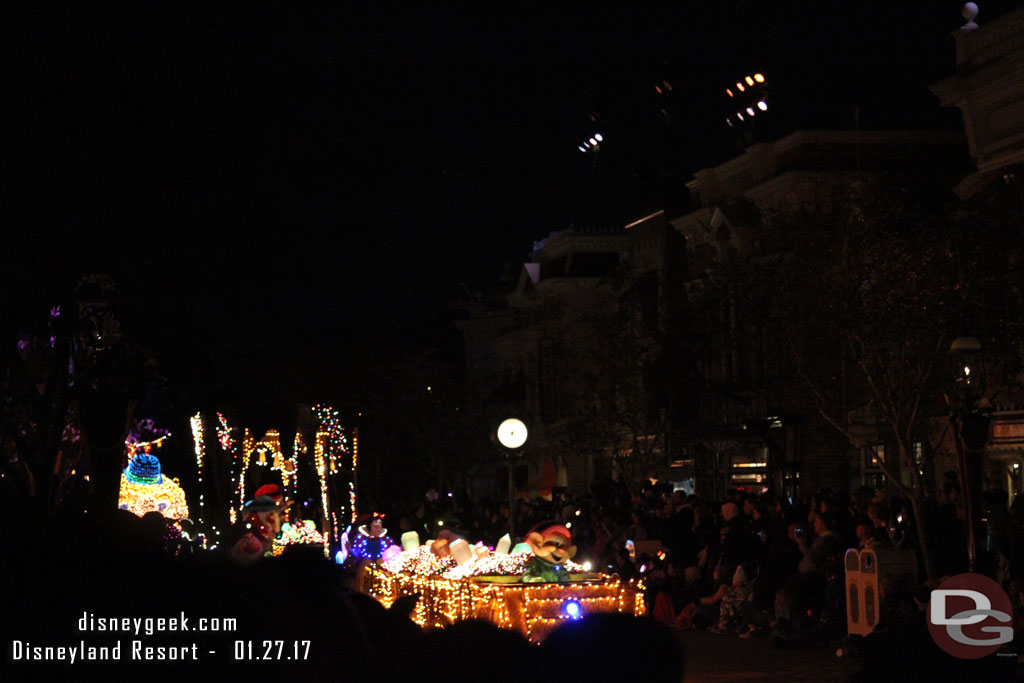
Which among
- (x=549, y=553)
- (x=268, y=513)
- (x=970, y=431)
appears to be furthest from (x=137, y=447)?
(x=970, y=431)

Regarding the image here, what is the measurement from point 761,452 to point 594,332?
5198mm

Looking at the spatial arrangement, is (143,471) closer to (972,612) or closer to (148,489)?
(148,489)

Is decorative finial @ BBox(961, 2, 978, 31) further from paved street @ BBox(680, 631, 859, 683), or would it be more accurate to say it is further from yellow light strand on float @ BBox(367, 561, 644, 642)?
yellow light strand on float @ BBox(367, 561, 644, 642)

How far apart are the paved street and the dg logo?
134 cm

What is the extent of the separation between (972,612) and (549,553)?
13.7ft

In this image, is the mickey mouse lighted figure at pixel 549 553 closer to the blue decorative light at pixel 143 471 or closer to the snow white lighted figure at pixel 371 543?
the snow white lighted figure at pixel 371 543

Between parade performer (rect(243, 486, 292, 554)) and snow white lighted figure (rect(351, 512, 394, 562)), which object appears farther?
parade performer (rect(243, 486, 292, 554))

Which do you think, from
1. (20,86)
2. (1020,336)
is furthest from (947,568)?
(20,86)

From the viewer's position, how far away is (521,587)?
528 inches

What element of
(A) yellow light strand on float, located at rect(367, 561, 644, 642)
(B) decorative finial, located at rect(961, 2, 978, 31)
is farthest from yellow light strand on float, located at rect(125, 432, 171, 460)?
(B) decorative finial, located at rect(961, 2, 978, 31)

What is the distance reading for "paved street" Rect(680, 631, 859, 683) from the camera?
45.1 feet

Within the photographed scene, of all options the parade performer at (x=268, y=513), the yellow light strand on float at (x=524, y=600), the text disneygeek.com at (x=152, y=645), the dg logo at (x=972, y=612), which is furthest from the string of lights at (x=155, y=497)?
the text disneygeek.com at (x=152, y=645)

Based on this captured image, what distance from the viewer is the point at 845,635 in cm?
1606

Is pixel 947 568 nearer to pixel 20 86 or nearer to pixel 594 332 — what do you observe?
pixel 20 86
